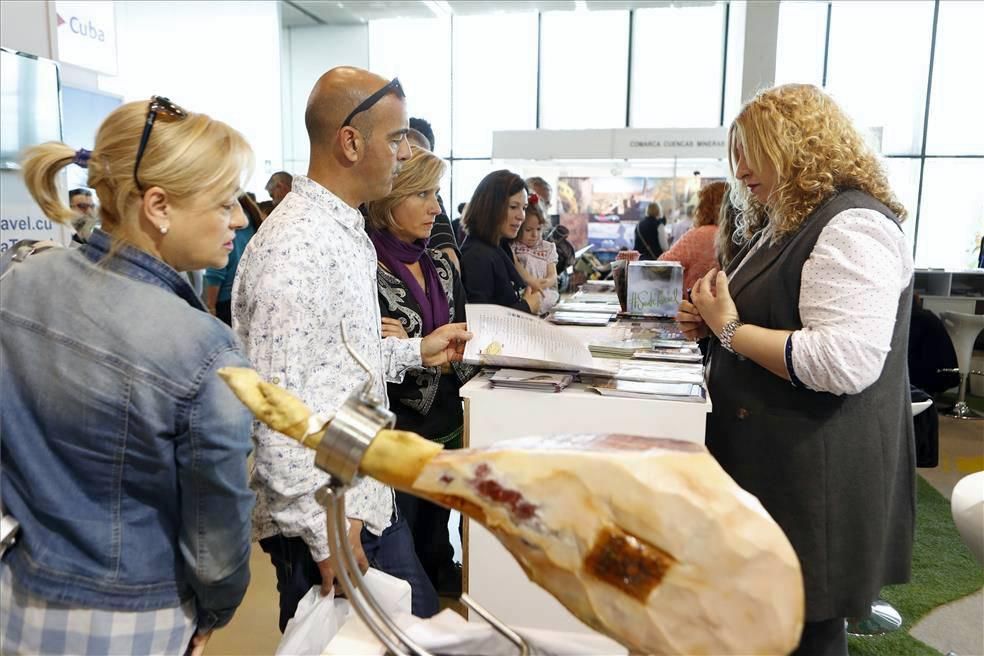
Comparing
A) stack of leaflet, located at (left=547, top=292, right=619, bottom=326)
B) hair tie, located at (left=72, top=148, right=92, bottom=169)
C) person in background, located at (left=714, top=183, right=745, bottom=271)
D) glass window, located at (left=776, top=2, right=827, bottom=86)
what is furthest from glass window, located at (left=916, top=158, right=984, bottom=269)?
hair tie, located at (left=72, top=148, right=92, bottom=169)

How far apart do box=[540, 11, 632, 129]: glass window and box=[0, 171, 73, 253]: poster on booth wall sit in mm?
8178

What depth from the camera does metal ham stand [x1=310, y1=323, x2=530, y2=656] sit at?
0.58 metres

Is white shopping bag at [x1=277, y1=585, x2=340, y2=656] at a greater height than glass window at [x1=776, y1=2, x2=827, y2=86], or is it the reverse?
glass window at [x1=776, y1=2, x2=827, y2=86]

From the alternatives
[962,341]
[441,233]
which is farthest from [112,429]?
[962,341]

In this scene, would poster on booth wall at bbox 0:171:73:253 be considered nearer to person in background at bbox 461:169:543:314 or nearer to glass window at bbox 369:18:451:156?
person in background at bbox 461:169:543:314

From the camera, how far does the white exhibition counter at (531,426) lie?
1.60 meters

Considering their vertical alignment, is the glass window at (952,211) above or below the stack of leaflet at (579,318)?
above

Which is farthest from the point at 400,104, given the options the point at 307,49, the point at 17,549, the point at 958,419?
the point at 307,49

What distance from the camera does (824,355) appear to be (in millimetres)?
1327

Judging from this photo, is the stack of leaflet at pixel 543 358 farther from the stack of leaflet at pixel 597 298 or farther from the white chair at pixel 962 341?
the white chair at pixel 962 341

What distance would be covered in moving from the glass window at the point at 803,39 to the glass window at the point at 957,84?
1437 mm

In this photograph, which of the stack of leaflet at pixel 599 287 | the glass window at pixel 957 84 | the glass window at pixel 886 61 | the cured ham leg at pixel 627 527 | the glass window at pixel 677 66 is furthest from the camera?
the glass window at pixel 677 66

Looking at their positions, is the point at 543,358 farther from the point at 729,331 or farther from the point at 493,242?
the point at 493,242

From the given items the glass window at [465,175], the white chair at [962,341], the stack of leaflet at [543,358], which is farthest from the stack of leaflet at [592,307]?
the glass window at [465,175]
